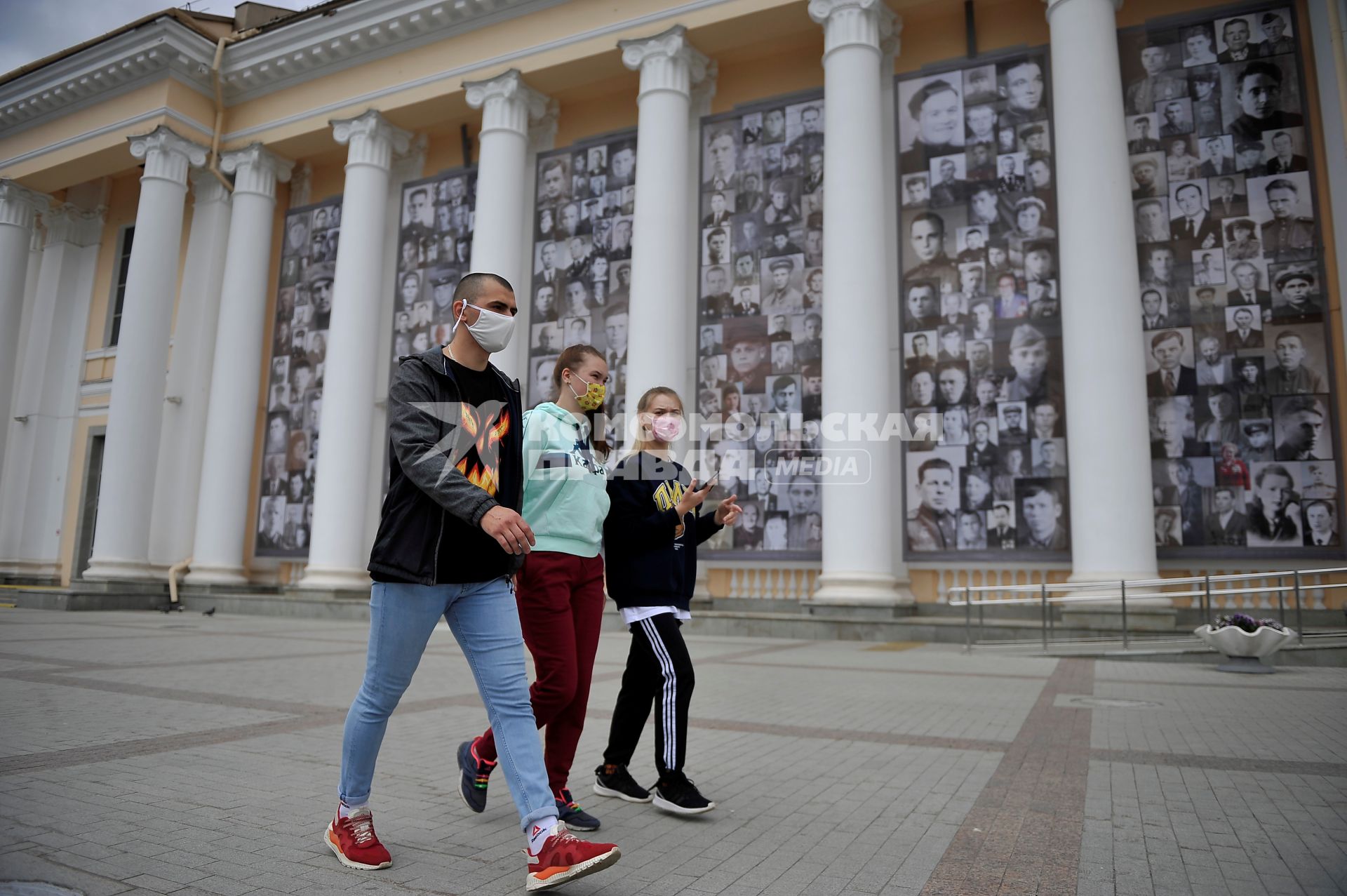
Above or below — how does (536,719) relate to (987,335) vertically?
below

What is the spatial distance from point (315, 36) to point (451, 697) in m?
17.9

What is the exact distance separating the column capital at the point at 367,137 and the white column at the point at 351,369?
0.02 meters

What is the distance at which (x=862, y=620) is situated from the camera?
41.5 feet

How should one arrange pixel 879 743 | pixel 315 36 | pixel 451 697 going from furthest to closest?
pixel 315 36
pixel 451 697
pixel 879 743

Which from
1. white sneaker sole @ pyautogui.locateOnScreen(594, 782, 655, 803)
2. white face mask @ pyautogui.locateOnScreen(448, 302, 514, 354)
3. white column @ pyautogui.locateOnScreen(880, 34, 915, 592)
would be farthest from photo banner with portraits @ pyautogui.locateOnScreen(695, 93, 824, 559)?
white face mask @ pyautogui.locateOnScreen(448, 302, 514, 354)

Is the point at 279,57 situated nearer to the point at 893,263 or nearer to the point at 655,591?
the point at 893,263

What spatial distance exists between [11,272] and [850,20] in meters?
21.6

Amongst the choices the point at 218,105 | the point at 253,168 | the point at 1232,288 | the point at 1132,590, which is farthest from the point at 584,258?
the point at 1132,590

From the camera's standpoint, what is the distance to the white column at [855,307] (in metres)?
13.3

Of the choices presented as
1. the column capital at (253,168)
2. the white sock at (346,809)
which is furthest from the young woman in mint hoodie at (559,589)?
the column capital at (253,168)

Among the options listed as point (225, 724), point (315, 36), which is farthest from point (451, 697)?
point (315, 36)

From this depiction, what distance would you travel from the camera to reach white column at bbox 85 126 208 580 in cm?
1902

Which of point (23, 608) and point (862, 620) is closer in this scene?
point (862, 620)

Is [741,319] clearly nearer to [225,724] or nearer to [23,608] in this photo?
[225,724]
